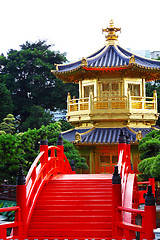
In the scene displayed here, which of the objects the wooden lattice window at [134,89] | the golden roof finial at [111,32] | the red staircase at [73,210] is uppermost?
the golden roof finial at [111,32]

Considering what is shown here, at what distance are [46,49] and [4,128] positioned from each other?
13.1 m

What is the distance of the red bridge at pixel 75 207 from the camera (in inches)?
393

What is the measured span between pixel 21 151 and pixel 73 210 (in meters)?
8.02

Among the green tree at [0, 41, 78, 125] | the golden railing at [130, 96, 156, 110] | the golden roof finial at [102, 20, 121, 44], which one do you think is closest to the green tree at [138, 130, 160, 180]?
the golden railing at [130, 96, 156, 110]

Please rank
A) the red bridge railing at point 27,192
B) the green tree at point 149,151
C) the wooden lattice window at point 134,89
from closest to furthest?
the red bridge railing at point 27,192, the green tree at point 149,151, the wooden lattice window at point 134,89

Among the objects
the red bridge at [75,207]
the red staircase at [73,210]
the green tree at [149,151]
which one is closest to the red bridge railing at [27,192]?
the red bridge at [75,207]

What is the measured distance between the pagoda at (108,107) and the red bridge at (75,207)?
440 inches

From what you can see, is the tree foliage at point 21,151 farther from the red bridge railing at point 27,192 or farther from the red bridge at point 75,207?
the red bridge at point 75,207

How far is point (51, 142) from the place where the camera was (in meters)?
21.3

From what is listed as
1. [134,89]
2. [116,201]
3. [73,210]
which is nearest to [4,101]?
[134,89]

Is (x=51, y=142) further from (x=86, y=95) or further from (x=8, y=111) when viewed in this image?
(x=8, y=111)

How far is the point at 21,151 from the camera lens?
62.2 ft

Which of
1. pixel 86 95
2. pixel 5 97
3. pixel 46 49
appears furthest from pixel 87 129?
pixel 46 49

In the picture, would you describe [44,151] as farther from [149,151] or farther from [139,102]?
[139,102]
